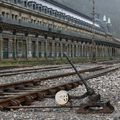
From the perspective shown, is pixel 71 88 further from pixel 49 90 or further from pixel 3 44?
pixel 3 44

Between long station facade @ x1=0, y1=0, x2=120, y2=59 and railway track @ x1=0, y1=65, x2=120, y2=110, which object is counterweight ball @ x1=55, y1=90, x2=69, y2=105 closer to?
railway track @ x1=0, y1=65, x2=120, y2=110

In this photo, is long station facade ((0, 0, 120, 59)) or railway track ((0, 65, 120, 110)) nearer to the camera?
railway track ((0, 65, 120, 110))

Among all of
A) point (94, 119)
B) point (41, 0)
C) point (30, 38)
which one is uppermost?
point (41, 0)

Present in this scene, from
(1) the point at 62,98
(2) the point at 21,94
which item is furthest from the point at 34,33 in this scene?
(1) the point at 62,98

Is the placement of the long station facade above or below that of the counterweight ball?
above

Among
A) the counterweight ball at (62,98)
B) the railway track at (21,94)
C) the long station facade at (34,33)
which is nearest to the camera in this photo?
the counterweight ball at (62,98)

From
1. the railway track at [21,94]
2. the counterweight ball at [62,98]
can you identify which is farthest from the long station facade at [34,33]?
the counterweight ball at [62,98]

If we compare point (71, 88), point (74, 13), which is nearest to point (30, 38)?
point (71, 88)

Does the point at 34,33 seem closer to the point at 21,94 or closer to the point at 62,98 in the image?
the point at 21,94

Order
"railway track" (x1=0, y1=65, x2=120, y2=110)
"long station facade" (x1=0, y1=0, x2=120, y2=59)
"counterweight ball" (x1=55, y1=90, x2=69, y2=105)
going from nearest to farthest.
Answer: "counterweight ball" (x1=55, y1=90, x2=69, y2=105) → "railway track" (x1=0, y1=65, x2=120, y2=110) → "long station facade" (x1=0, y1=0, x2=120, y2=59)

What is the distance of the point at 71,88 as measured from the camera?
1291cm

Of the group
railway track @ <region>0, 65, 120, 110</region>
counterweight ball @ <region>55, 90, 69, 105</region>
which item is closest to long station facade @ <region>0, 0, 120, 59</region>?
railway track @ <region>0, 65, 120, 110</region>

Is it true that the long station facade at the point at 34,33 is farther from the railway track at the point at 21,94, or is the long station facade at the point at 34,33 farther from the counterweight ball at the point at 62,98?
the counterweight ball at the point at 62,98

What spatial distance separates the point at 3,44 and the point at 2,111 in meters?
A: 38.0
